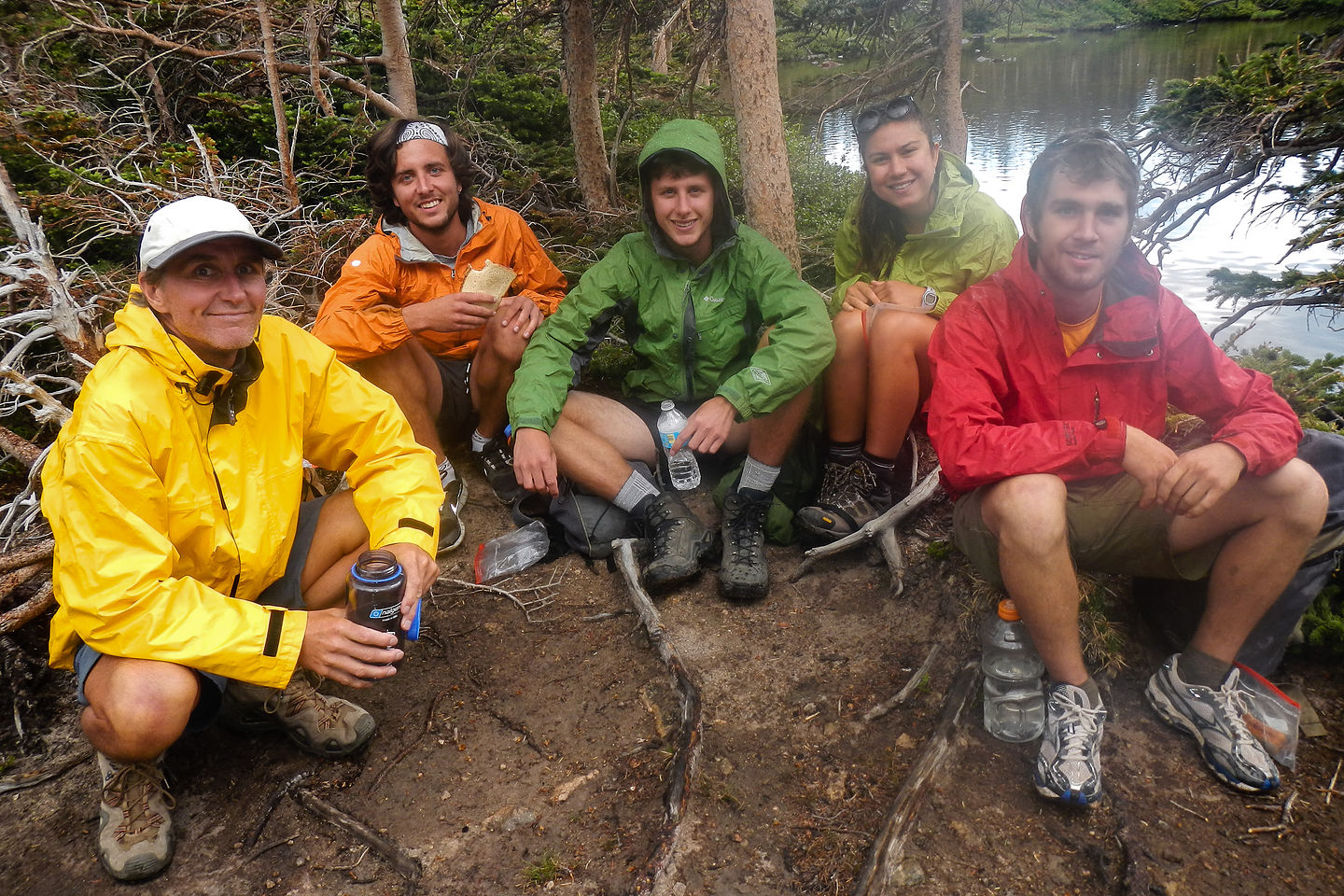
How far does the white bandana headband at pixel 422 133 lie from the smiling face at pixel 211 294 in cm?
172

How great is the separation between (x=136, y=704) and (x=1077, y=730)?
2.78 m

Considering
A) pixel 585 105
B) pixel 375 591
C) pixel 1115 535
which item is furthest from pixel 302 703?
pixel 585 105

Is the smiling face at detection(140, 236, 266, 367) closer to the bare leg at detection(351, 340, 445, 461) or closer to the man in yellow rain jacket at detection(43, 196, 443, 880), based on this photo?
the man in yellow rain jacket at detection(43, 196, 443, 880)

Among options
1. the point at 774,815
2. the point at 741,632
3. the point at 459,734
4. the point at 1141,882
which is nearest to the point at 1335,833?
the point at 1141,882

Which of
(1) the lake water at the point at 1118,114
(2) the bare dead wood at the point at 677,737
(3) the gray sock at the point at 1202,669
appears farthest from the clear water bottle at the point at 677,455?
(1) the lake water at the point at 1118,114

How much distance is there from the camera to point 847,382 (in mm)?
3668

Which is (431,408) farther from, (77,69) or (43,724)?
(77,69)

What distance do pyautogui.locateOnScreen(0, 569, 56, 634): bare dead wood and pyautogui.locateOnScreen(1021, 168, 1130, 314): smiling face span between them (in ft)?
13.2

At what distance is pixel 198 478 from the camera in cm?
255

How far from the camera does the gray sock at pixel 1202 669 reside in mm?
2619

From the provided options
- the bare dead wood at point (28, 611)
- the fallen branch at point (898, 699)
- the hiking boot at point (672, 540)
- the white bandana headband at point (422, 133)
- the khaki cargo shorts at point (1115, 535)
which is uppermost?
the white bandana headband at point (422, 133)

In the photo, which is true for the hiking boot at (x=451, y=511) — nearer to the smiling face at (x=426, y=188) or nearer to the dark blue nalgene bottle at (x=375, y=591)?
the smiling face at (x=426, y=188)

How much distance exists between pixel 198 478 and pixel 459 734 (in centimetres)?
127

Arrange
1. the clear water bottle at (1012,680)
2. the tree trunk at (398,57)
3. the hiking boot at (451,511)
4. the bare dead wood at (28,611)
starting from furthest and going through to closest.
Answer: the tree trunk at (398,57)
the hiking boot at (451,511)
the bare dead wood at (28,611)
the clear water bottle at (1012,680)
